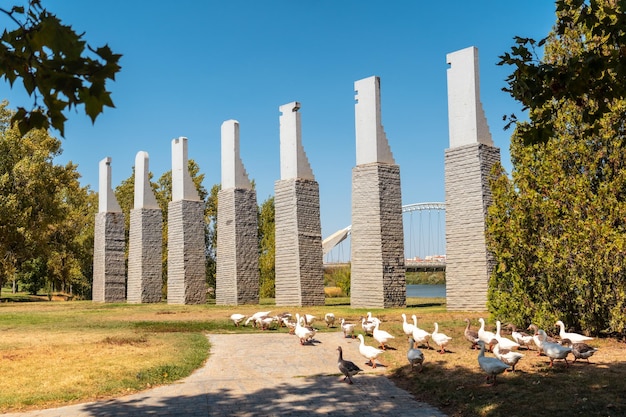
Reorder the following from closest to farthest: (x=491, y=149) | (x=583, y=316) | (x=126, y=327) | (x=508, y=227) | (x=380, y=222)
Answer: (x=583, y=316)
(x=508, y=227)
(x=126, y=327)
(x=491, y=149)
(x=380, y=222)

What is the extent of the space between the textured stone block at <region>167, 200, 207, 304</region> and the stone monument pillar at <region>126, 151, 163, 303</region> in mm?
3669

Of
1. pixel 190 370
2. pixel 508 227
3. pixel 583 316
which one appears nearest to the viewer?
pixel 190 370

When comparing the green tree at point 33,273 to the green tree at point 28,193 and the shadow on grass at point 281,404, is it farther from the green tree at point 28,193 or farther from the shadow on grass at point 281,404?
the shadow on grass at point 281,404

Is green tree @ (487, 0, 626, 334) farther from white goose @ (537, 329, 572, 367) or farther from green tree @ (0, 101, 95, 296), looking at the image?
green tree @ (0, 101, 95, 296)

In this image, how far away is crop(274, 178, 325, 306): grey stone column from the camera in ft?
89.4

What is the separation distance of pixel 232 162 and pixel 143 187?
9403 millimetres

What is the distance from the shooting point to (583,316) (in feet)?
42.6

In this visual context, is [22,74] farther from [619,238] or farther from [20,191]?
[20,191]

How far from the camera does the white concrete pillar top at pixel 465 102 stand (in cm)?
2192

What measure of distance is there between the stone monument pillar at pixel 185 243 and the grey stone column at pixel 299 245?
7585mm

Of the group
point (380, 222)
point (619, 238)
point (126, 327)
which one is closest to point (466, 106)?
point (380, 222)

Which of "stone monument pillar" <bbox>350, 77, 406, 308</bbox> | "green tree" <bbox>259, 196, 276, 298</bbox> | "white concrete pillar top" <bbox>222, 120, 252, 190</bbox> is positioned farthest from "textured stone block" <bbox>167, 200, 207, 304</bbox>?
"stone monument pillar" <bbox>350, 77, 406, 308</bbox>

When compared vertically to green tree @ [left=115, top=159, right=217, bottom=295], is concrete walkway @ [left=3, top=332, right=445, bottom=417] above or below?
below

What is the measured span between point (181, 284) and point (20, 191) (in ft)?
37.4
